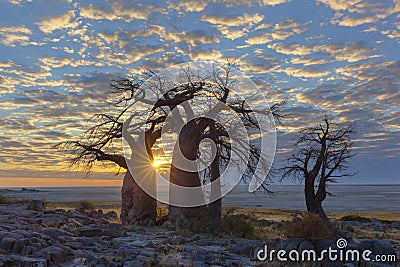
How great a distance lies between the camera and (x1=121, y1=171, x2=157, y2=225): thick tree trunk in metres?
19.3

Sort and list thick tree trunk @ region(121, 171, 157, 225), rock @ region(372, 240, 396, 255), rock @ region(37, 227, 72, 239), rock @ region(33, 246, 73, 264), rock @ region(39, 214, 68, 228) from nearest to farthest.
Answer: rock @ region(33, 246, 73, 264) → rock @ region(372, 240, 396, 255) → rock @ region(37, 227, 72, 239) → rock @ region(39, 214, 68, 228) → thick tree trunk @ region(121, 171, 157, 225)

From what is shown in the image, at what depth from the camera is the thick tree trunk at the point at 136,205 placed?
63.2ft

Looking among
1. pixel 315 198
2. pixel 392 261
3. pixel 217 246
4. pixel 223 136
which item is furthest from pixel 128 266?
pixel 315 198

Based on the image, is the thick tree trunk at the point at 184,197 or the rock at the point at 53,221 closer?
the rock at the point at 53,221

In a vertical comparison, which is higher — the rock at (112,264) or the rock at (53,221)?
the rock at (53,221)

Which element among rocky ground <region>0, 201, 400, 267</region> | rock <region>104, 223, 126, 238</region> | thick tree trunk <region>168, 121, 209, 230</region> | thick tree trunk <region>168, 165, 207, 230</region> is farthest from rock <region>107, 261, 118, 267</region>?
thick tree trunk <region>168, 121, 209, 230</region>

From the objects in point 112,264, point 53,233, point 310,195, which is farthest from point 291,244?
point 310,195

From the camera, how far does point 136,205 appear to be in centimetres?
1941

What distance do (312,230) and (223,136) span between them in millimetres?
6423

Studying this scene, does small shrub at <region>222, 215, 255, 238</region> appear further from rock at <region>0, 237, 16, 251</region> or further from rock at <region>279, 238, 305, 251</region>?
rock at <region>0, 237, 16, 251</region>

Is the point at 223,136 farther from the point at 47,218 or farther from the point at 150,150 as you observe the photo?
the point at 47,218

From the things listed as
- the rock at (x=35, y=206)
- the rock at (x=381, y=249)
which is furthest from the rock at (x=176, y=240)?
the rock at (x=35, y=206)

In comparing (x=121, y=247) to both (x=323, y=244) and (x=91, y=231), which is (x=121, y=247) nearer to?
(x=91, y=231)

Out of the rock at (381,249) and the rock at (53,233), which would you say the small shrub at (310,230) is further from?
the rock at (53,233)
